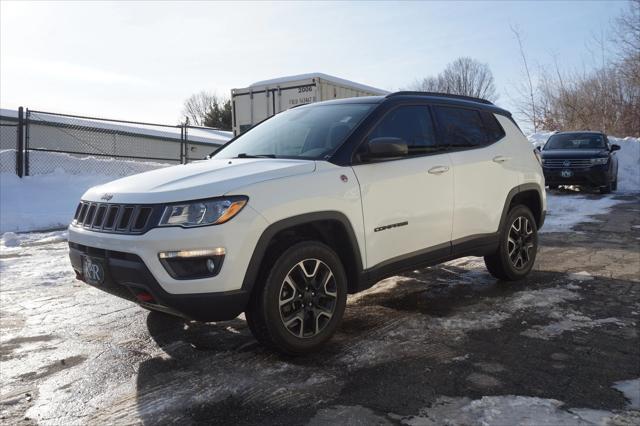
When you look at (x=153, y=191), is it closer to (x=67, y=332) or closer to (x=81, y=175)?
(x=67, y=332)

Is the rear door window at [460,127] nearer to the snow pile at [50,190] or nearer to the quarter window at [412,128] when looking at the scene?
the quarter window at [412,128]

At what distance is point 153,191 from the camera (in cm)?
317

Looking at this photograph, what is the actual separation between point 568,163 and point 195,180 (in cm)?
1377

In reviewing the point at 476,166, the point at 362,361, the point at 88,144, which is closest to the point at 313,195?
the point at 362,361

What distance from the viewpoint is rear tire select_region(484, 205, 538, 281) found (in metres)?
5.10

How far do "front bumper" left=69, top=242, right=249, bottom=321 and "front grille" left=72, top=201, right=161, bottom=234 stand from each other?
16 centimetres

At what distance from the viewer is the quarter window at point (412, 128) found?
161 inches

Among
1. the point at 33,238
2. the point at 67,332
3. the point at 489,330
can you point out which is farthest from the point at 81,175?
the point at 489,330

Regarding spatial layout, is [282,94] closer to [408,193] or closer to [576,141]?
[576,141]

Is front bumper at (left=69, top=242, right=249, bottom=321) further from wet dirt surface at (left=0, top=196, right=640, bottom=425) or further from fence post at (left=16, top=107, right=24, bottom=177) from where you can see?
fence post at (left=16, top=107, right=24, bottom=177)

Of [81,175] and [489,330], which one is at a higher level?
[81,175]

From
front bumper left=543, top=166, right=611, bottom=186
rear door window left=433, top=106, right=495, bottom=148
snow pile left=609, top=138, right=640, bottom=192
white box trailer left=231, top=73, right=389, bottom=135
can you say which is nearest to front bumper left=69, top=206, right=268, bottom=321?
rear door window left=433, top=106, right=495, bottom=148

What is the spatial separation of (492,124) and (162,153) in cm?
2265

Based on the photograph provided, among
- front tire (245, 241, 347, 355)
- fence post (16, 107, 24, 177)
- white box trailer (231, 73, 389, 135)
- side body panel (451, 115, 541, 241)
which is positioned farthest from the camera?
white box trailer (231, 73, 389, 135)
